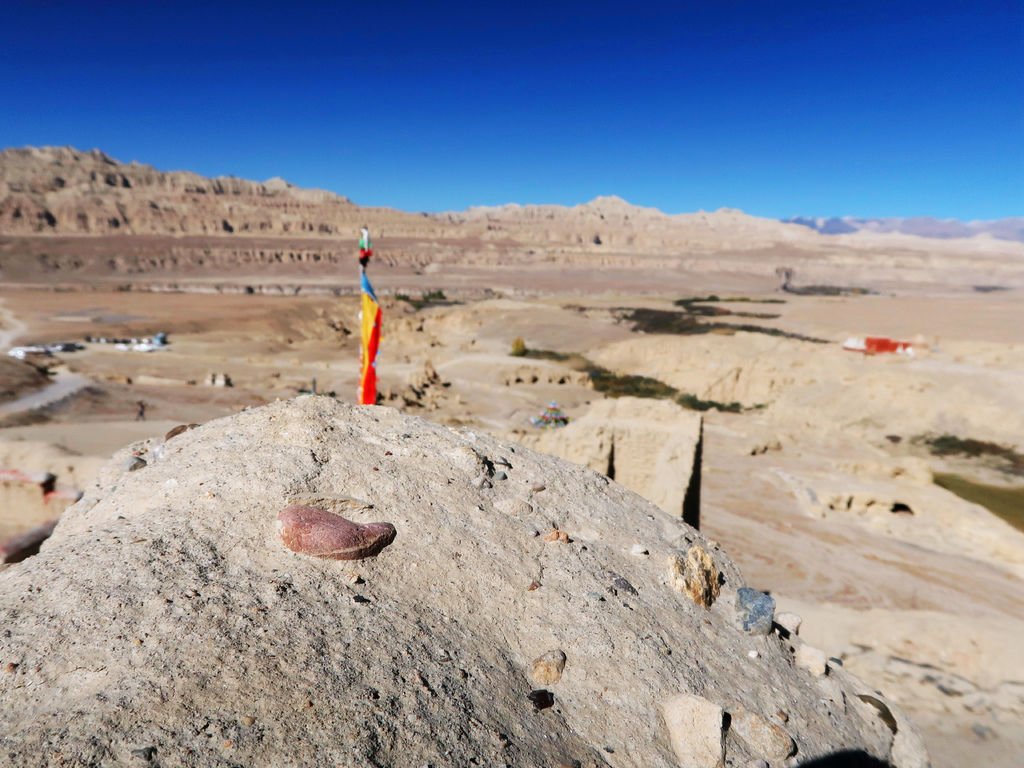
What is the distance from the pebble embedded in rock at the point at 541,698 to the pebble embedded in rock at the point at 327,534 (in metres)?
1.42

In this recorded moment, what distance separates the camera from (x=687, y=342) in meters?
32.9

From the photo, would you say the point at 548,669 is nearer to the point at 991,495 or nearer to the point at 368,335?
the point at 368,335

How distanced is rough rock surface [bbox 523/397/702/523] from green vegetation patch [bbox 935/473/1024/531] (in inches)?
398

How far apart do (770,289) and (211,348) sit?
2911 inches

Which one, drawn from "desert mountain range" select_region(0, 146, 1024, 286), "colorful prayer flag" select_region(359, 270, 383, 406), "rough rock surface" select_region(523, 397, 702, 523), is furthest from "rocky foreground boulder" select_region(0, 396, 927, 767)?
"desert mountain range" select_region(0, 146, 1024, 286)

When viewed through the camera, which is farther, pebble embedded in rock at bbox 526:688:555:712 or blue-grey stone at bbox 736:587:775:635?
blue-grey stone at bbox 736:587:775:635

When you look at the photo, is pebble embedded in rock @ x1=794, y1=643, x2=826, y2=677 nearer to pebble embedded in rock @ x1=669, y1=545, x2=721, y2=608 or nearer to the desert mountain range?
pebble embedded in rock @ x1=669, y1=545, x2=721, y2=608

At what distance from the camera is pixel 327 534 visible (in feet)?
13.2

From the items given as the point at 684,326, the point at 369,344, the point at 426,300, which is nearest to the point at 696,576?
the point at 369,344

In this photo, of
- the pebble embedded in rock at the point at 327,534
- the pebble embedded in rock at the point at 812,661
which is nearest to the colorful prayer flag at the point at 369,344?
the pebble embedded in rock at the point at 327,534

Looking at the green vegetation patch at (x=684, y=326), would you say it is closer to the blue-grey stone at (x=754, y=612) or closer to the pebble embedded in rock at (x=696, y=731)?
the blue-grey stone at (x=754, y=612)

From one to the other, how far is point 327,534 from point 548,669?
68.8 inches

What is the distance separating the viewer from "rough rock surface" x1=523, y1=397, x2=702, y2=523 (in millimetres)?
10453

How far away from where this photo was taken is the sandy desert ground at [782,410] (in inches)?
337
